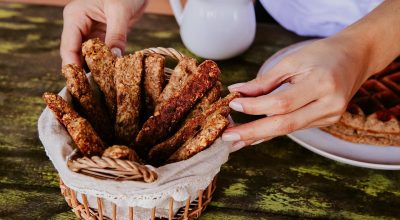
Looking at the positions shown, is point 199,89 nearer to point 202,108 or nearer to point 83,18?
point 202,108

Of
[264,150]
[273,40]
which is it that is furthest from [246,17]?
[264,150]

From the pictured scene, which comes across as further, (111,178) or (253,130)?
(253,130)

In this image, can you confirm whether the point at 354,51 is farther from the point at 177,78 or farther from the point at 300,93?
the point at 177,78

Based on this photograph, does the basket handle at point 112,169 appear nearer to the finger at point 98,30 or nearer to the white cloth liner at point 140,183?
the white cloth liner at point 140,183

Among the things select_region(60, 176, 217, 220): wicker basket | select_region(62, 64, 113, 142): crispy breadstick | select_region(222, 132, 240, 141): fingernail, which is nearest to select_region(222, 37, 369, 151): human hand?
select_region(222, 132, 240, 141): fingernail

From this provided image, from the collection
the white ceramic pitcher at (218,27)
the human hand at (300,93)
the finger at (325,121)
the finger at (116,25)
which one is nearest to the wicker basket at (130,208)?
the human hand at (300,93)

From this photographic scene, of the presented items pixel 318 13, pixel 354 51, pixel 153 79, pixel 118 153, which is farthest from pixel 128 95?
pixel 318 13
